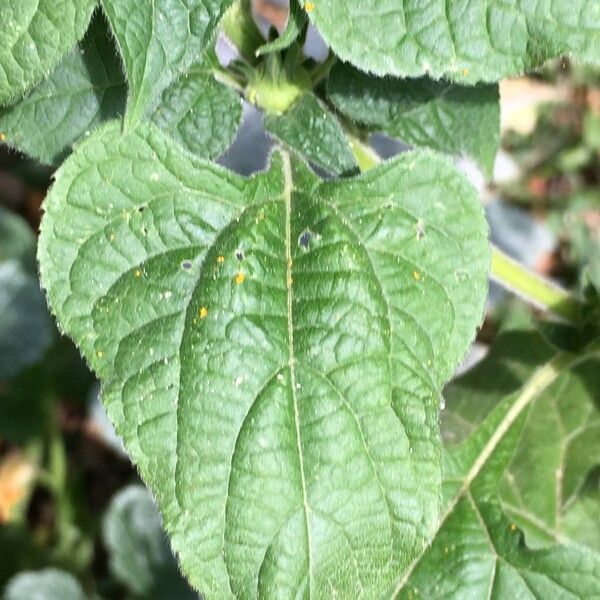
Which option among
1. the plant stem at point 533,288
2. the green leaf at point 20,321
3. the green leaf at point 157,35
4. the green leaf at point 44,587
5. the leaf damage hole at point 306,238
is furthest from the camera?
the green leaf at point 20,321

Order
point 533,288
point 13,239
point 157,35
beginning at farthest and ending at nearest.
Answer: point 13,239, point 533,288, point 157,35

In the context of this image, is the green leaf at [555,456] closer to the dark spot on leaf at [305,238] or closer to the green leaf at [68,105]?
the dark spot on leaf at [305,238]

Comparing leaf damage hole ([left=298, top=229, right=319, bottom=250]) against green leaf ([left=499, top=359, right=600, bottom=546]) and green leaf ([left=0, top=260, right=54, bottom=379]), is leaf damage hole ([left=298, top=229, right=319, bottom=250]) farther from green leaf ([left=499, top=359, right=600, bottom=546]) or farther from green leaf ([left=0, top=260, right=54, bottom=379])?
green leaf ([left=0, top=260, right=54, bottom=379])

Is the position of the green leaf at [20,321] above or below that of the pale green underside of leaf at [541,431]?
above

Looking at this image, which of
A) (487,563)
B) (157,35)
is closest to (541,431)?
(487,563)

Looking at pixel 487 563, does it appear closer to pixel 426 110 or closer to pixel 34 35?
pixel 426 110

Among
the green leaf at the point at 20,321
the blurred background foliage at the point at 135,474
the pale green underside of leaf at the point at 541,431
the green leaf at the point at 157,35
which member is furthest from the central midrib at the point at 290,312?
the green leaf at the point at 20,321

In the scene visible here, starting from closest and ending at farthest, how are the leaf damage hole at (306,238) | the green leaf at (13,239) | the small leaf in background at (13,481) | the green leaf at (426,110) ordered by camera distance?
the leaf damage hole at (306,238) < the green leaf at (426,110) < the green leaf at (13,239) < the small leaf in background at (13,481)
